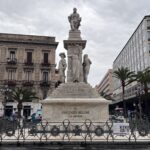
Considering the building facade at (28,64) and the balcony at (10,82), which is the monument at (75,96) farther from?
the building facade at (28,64)

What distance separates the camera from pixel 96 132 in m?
11.6

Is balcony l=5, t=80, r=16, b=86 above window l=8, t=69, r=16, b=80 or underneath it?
underneath

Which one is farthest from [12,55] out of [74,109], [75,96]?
[74,109]

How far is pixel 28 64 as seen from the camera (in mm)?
55375

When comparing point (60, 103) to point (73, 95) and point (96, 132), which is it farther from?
point (96, 132)

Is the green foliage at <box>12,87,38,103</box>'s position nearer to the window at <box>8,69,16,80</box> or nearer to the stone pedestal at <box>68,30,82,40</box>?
the window at <box>8,69,16,80</box>

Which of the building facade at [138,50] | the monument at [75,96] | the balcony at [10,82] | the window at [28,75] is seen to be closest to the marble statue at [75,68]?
the monument at [75,96]

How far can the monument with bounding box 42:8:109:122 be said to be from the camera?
14.9m

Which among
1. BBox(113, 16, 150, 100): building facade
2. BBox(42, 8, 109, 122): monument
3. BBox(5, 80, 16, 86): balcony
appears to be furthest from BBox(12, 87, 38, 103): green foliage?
BBox(42, 8, 109, 122): monument

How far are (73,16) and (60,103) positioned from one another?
275 inches

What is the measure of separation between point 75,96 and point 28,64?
41308mm

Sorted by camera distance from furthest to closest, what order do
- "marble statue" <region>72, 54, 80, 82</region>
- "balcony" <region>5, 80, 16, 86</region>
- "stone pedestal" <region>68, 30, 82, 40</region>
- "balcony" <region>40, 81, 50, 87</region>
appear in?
"balcony" <region>40, 81, 50, 87</region>, "balcony" <region>5, 80, 16, 86</region>, "stone pedestal" <region>68, 30, 82, 40</region>, "marble statue" <region>72, 54, 80, 82</region>

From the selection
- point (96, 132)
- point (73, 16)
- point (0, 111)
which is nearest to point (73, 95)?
point (96, 132)

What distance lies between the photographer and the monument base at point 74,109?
584 inches
